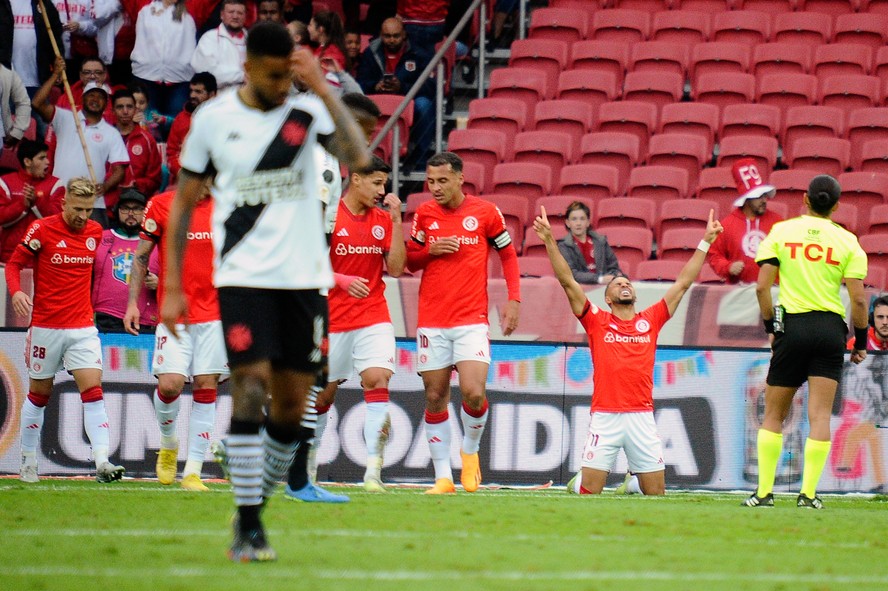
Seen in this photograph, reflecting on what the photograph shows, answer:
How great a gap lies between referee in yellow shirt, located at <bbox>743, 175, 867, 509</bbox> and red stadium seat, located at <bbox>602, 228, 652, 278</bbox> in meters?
4.80

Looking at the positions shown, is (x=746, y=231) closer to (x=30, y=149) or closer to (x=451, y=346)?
(x=451, y=346)

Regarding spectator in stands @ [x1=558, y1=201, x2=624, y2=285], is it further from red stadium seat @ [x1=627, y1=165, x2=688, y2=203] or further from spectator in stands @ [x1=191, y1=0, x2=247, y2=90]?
spectator in stands @ [x1=191, y1=0, x2=247, y2=90]

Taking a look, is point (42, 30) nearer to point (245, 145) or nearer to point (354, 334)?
point (354, 334)

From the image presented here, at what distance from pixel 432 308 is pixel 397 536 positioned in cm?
400

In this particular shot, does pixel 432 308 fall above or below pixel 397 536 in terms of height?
above

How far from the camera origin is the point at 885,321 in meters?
12.4

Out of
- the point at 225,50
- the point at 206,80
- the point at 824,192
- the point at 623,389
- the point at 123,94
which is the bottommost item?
the point at 623,389

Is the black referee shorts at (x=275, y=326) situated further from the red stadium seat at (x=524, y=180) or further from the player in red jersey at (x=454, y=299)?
the red stadium seat at (x=524, y=180)

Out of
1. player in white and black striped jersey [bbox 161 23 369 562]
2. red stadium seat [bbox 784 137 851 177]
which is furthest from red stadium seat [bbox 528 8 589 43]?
player in white and black striped jersey [bbox 161 23 369 562]

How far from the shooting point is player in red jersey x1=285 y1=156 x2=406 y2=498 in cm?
981

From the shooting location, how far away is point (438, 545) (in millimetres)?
5941

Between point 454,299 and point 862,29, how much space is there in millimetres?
9204

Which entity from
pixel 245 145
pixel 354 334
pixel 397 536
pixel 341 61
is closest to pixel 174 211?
pixel 245 145

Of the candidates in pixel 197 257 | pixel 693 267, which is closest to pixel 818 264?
pixel 693 267
